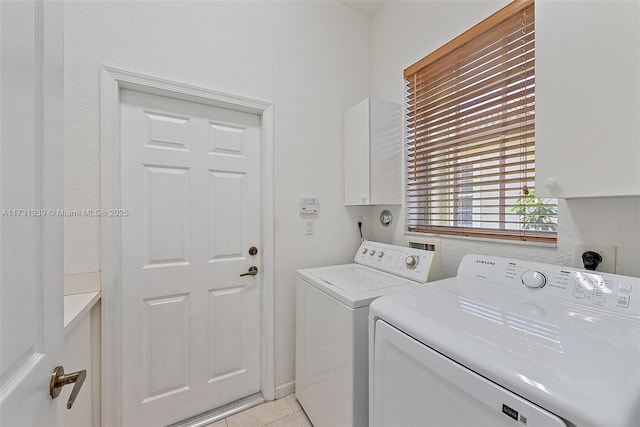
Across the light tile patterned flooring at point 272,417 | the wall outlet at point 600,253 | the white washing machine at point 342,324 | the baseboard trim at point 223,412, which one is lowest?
the light tile patterned flooring at point 272,417

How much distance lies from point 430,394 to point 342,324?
533 mm

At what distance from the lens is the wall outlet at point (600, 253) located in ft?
3.32

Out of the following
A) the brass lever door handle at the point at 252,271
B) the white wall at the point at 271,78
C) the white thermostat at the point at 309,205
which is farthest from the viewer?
the white thermostat at the point at 309,205

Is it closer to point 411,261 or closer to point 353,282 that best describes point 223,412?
point 353,282

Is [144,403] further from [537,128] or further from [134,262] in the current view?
[537,128]

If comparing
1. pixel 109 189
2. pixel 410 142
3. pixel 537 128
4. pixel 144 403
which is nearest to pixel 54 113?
pixel 109 189

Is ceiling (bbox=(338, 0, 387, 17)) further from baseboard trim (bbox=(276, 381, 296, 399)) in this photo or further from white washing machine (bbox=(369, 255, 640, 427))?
baseboard trim (bbox=(276, 381, 296, 399))

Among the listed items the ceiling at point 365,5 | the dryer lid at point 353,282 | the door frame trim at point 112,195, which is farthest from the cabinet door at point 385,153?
the door frame trim at point 112,195

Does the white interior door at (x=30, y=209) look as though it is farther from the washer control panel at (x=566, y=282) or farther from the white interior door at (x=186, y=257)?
the washer control panel at (x=566, y=282)

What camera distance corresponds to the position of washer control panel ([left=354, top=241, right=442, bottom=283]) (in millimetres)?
1444

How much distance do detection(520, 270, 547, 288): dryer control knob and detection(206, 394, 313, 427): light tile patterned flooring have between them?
1443 mm

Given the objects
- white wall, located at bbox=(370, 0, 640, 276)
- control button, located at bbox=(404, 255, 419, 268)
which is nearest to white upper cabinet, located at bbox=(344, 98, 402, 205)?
white wall, located at bbox=(370, 0, 640, 276)

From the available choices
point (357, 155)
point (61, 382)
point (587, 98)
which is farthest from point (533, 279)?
point (61, 382)

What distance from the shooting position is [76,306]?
1190mm
